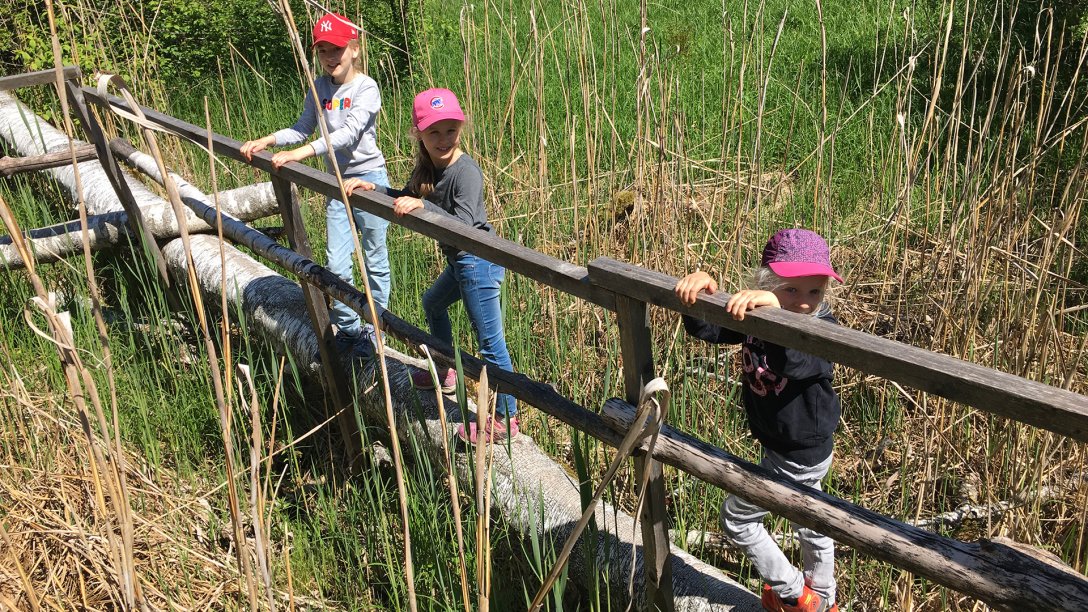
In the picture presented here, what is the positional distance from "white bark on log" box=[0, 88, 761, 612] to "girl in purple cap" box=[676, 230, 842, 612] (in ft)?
0.36

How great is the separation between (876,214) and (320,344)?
Answer: 2.37m

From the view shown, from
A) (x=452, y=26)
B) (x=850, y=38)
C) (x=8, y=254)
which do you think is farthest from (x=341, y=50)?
(x=850, y=38)

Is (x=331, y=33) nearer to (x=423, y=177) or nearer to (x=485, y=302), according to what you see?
(x=423, y=177)

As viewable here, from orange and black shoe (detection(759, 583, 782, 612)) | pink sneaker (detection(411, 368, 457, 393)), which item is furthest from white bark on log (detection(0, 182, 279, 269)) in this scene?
orange and black shoe (detection(759, 583, 782, 612))

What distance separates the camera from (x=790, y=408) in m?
1.92

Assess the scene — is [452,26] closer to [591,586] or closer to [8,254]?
[8,254]

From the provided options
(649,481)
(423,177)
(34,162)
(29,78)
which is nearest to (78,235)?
(34,162)

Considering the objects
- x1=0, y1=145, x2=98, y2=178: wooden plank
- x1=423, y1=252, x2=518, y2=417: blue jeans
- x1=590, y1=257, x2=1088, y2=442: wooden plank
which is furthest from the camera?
x1=0, y1=145, x2=98, y2=178: wooden plank

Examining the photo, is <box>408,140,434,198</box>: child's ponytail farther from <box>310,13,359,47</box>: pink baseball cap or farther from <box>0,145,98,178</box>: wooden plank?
<box>0,145,98,178</box>: wooden plank

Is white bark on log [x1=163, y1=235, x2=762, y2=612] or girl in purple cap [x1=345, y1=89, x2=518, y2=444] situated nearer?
white bark on log [x1=163, y1=235, x2=762, y2=612]

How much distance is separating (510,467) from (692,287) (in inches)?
37.3

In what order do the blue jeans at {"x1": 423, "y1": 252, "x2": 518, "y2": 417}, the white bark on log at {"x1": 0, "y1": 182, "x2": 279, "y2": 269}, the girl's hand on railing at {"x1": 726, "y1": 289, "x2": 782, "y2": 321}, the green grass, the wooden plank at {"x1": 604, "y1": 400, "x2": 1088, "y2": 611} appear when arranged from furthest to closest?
1. the white bark on log at {"x1": 0, "y1": 182, "x2": 279, "y2": 269}
2. the blue jeans at {"x1": 423, "y1": 252, "x2": 518, "y2": 417}
3. the green grass
4. the girl's hand on railing at {"x1": 726, "y1": 289, "x2": 782, "y2": 321}
5. the wooden plank at {"x1": 604, "y1": 400, "x2": 1088, "y2": 611}

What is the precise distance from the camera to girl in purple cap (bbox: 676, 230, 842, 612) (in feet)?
5.96

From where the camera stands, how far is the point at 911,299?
3426 mm
